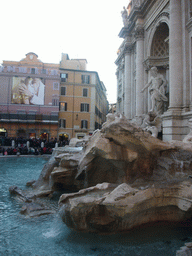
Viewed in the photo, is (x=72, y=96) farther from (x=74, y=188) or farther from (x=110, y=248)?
(x=110, y=248)

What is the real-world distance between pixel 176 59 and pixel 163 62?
4.23 metres

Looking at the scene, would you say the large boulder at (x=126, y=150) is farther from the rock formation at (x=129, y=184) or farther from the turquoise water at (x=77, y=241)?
the turquoise water at (x=77, y=241)

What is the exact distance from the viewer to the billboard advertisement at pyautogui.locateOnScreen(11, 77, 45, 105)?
91.2ft

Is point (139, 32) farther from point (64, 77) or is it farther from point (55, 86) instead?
point (64, 77)

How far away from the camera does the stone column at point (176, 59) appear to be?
32.7 ft

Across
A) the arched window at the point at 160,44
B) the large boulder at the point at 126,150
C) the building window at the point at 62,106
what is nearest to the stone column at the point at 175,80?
the arched window at the point at 160,44

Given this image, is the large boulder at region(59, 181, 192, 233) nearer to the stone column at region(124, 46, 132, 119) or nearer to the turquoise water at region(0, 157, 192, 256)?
the turquoise water at region(0, 157, 192, 256)

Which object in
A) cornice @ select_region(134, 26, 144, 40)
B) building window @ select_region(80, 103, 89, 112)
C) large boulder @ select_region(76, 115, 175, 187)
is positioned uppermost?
cornice @ select_region(134, 26, 144, 40)

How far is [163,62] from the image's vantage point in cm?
1409

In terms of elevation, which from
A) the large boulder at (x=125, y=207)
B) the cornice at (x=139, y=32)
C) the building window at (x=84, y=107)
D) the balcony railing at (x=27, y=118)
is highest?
the cornice at (x=139, y=32)

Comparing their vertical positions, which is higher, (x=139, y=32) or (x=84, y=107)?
(x=139, y=32)

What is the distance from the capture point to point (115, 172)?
537cm

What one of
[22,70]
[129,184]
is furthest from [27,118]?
[129,184]

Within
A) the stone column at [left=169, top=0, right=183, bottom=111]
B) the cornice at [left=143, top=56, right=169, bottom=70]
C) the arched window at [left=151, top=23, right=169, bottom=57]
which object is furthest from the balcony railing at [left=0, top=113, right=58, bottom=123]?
the stone column at [left=169, top=0, right=183, bottom=111]
